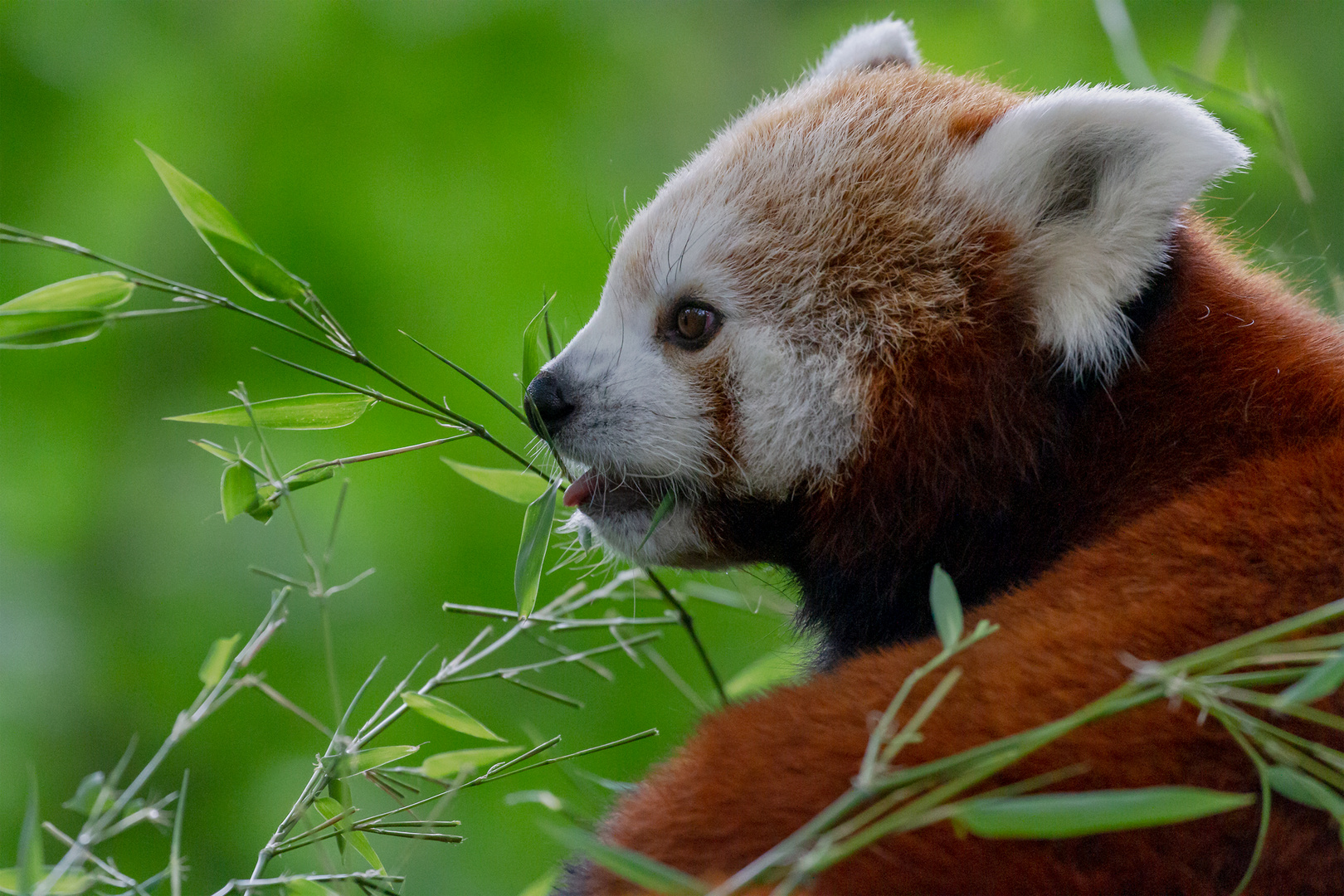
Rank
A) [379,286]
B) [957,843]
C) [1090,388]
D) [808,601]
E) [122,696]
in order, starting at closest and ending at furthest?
[957,843] → [1090,388] → [808,601] → [122,696] → [379,286]

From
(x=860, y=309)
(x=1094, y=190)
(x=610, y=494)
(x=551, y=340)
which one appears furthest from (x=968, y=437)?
(x=551, y=340)

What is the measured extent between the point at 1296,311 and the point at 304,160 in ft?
10.7

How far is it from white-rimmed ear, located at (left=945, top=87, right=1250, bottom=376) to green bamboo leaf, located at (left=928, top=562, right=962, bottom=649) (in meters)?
0.44

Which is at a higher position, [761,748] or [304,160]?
[304,160]

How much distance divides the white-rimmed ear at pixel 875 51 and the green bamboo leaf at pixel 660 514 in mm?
826

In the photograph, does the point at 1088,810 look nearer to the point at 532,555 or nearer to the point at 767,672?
the point at 532,555

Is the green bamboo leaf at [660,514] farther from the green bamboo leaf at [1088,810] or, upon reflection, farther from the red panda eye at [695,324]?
the green bamboo leaf at [1088,810]

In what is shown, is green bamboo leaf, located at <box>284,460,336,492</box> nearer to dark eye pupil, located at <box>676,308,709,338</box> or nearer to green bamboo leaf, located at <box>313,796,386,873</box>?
green bamboo leaf, located at <box>313,796,386,873</box>

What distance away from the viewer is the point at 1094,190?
1.26 m

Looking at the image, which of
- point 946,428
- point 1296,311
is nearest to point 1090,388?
point 946,428

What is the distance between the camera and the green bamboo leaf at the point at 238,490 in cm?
114

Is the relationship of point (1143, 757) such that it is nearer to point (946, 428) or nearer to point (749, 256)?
point (946, 428)

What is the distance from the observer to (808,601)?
4.66 ft

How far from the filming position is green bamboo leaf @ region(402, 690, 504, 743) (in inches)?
44.4
